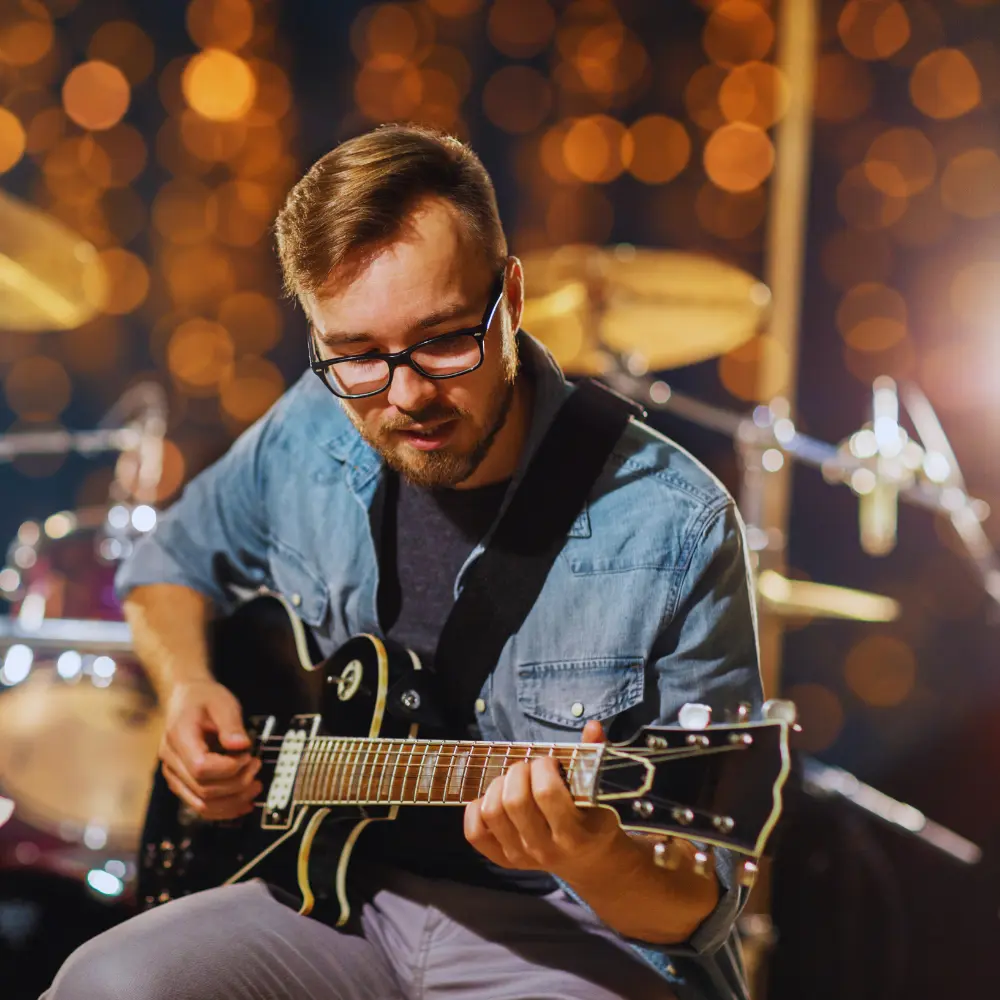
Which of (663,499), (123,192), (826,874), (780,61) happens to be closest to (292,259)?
(663,499)

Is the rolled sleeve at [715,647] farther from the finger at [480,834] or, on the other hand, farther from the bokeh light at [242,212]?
the bokeh light at [242,212]

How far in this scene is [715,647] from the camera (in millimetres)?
1250

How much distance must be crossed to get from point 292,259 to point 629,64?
2867 millimetres

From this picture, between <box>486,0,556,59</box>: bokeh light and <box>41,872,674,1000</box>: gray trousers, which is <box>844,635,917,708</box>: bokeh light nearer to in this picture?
<box>41,872,674,1000</box>: gray trousers

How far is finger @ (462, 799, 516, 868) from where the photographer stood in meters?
1.09

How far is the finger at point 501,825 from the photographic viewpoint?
106 centimetres

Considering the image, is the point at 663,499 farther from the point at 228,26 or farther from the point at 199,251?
the point at 228,26

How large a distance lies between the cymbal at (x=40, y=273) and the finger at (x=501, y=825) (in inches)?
82.8

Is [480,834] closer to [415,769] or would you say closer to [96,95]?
[415,769]

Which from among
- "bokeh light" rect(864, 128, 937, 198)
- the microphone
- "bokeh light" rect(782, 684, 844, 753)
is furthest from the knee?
"bokeh light" rect(864, 128, 937, 198)

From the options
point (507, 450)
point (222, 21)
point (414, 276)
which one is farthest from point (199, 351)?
point (414, 276)

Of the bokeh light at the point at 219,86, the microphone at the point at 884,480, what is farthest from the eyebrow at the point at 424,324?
the bokeh light at the point at 219,86

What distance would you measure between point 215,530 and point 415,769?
2.22ft

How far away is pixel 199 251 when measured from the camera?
4109 millimetres
